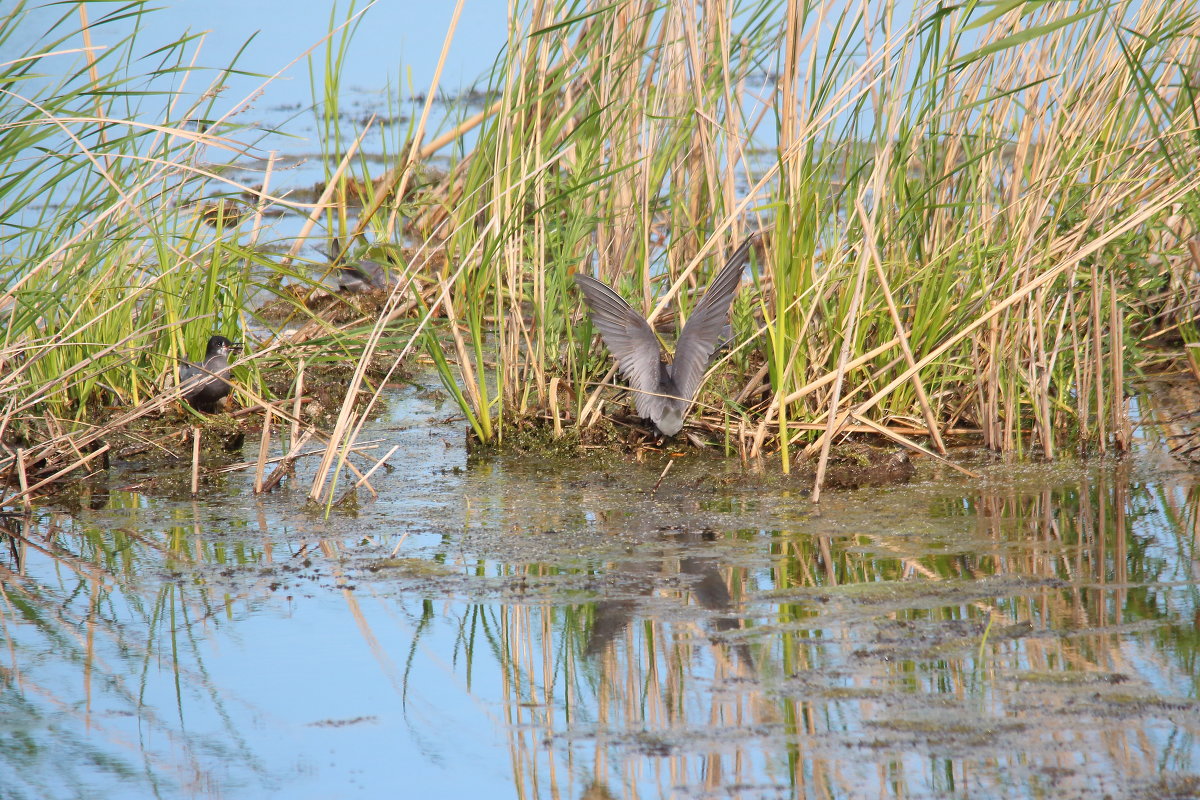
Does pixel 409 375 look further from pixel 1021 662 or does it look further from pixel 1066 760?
pixel 1066 760

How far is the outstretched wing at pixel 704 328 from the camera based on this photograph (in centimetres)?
411

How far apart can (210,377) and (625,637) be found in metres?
2.37

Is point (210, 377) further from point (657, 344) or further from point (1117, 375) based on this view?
point (1117, 375)

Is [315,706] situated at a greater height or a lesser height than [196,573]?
lesser

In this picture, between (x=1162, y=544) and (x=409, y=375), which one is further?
(x=409, y=375)

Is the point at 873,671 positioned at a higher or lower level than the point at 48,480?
lower

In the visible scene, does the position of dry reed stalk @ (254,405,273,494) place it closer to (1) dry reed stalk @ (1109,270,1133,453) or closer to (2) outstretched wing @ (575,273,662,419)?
(2) outstretched wing @ (575,273,662,419)

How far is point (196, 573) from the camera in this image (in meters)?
3.18

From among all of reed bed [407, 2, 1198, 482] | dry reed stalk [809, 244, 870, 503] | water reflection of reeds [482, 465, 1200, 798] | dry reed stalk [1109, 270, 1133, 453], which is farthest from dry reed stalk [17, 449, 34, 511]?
dry reed stalk [1109, 270, 1133, 453]

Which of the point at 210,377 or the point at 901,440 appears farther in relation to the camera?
the point at 210,377

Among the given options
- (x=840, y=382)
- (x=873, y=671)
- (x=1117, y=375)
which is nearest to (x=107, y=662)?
(x=873, y=671)

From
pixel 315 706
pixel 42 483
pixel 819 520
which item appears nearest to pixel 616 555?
pixel 819 520

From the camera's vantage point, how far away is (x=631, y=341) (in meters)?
4.20

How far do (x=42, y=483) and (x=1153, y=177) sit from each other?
139 inches
